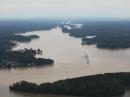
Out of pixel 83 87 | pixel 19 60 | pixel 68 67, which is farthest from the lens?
pixel 19 60

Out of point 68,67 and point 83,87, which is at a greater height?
point 83,87

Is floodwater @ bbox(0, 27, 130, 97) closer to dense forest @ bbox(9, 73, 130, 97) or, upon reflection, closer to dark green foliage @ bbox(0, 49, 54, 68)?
dense forest @ bbox(9, 73, 130, 97)

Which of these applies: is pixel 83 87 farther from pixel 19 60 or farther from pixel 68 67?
pixel 19 60

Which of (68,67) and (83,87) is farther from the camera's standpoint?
(68,67)

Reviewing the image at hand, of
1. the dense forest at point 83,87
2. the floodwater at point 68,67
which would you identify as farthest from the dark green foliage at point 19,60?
the dense forest at point 83,87

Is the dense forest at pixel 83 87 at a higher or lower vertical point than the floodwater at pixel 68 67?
higher

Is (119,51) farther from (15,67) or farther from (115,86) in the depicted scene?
(115,86)

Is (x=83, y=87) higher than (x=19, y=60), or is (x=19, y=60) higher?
(x=83, y=87)

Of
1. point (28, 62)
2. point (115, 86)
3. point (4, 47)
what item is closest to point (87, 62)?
point (28, 62)

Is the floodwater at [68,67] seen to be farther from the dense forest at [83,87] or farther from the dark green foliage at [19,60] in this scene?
the dark green foliage at [19,60]

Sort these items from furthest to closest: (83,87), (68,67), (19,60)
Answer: (19,60)
(68,67)
(83,87)

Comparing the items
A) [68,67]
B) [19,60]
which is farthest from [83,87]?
[19,60]
